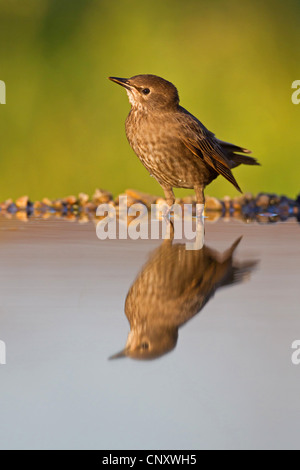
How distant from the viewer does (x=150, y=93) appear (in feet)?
11.9

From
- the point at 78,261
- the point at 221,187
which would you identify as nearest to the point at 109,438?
the point at 78,261

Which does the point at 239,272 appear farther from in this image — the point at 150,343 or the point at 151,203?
the point at 151,203

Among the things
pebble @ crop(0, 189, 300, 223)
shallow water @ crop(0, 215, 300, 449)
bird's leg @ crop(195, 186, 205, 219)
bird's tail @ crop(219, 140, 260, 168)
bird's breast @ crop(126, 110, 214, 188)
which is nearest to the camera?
shallow water @ crop(0, 215, 300, 449)

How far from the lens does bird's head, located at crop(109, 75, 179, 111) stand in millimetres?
3613

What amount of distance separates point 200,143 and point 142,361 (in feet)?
8.60

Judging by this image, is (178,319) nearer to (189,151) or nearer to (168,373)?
(168,373)

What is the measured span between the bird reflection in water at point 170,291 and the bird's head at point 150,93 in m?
1.37

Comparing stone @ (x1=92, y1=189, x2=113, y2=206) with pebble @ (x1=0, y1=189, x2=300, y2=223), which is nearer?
pebble @ (x1=0, y1=189, x2=300, y2=223)

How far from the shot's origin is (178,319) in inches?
49.8

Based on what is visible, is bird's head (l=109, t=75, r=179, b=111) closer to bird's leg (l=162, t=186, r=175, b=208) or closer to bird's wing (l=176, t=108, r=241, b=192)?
bird's wing (l=176, t=108, r=241, b=192)

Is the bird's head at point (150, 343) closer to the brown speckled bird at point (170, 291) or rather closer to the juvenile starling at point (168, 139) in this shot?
the brown speckled bird at point (170, 291)

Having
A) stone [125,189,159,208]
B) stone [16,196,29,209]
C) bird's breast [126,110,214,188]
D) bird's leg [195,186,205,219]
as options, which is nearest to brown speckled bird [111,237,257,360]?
bird's breast [126,110,214,188]

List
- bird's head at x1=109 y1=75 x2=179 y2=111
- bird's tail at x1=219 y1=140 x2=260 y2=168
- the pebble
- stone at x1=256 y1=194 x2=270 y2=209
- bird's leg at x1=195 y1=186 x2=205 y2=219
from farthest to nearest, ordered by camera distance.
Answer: stone at x1=256 y1=194 x2=270 y2=209 → the pebble → bird's tail at x1=219 y1=140 x2=260 y2=168 → bird's leg at x1=195 y1=186 x2=205 y2=219 → bird's head at x1=109 y1=75 x2=179 y2=111

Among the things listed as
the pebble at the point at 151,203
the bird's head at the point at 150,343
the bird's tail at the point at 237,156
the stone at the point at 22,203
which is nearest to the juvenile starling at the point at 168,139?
the bird's tail at the point at 237,156
